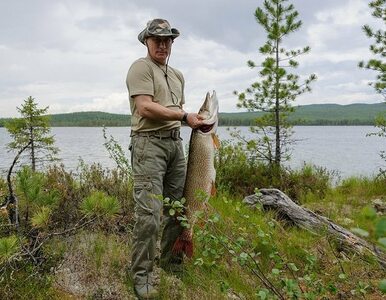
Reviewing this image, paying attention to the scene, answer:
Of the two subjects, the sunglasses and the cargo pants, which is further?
the sunglasses

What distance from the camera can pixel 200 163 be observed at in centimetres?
486

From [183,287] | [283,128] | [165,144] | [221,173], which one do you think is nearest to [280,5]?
[283,128]

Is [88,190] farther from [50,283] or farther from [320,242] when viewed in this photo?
[320,242]

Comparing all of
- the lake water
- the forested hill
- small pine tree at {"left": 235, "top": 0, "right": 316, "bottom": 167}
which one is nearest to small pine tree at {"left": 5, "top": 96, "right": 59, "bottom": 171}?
the lake water

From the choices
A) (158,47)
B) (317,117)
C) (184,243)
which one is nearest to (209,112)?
(158,47)

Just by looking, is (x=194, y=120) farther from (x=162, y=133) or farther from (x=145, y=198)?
(x=145, y=198)

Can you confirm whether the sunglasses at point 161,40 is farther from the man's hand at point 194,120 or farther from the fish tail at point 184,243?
the fish tail at point 184,243

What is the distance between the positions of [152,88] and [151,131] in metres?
0.44

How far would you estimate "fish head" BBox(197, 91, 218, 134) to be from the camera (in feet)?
15.2

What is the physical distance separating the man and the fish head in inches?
3.9

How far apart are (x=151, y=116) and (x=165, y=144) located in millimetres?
420

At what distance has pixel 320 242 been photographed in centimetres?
609

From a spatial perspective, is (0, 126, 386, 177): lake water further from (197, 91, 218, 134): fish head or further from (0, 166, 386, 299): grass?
(197, 91, 218, 134): fish head

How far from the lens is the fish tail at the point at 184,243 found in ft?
15.9
